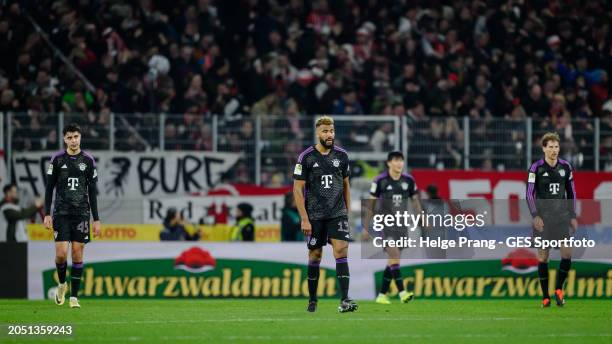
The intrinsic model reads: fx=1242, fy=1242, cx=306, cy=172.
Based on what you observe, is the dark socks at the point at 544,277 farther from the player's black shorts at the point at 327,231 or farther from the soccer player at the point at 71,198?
the soccer player at the point at 71,198

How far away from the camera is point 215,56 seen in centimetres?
2600

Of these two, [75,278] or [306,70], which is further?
[306,70]

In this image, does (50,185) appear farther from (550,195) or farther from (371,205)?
(550,195)

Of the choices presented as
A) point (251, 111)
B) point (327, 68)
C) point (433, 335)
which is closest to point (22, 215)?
point (251, 111)

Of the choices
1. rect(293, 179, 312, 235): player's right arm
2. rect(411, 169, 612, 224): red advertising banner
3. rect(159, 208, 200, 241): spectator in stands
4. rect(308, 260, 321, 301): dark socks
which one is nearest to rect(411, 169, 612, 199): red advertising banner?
rect(411, 169, 612, 224): red advertising banner

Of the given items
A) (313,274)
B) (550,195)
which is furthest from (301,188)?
(550,195)

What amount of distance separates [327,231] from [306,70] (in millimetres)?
12115

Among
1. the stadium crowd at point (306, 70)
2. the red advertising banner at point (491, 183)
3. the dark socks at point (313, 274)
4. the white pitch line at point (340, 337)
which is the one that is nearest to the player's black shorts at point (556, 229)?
the dark socks at point (313, 274)

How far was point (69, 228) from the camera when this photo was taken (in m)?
16.2

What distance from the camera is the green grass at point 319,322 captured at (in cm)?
1153

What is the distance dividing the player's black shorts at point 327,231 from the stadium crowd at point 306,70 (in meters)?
9.07

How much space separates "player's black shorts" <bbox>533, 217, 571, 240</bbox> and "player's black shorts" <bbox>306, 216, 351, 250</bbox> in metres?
3.30

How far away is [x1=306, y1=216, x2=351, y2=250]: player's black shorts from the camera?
14422mm

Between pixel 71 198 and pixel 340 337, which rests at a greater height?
pixel 71 198
